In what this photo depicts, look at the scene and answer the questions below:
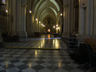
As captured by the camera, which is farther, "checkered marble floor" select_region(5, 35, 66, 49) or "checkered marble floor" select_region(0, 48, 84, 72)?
"checkered marble floor" select_region(5, 35, 66, 49)

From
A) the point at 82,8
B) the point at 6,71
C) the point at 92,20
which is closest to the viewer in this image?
the point at 6,71

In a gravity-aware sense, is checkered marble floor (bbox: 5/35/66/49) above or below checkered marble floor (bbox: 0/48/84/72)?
above

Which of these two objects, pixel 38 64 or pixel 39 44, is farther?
pixel 39 44

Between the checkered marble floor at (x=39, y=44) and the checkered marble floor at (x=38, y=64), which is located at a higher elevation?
the checkered marble floor at (x=39, y=44)

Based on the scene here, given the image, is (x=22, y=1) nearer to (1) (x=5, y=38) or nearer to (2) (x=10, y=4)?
(2) (x=10, y=4)

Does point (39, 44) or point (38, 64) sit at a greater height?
point (39, 44)

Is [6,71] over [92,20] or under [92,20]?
under

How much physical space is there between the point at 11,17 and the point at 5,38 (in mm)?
3217

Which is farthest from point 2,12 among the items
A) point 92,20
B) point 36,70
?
point 36,70

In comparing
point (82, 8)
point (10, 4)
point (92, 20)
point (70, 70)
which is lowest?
point (70, 70)

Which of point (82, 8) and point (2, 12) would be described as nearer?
point (82, 8)

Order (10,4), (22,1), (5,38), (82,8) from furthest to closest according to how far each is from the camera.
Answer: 1. (22,1)
2. (10,4)
3. (5,38)
4. (82,8)

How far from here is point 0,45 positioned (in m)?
10.2

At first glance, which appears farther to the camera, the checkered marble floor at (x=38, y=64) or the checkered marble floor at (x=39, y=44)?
the checkered marble floor at (x=39, y=44)
